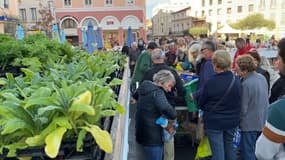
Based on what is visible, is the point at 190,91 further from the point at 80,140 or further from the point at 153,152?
the point at 80,140

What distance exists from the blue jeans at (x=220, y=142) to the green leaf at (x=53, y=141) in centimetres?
262

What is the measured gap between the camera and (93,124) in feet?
4.93

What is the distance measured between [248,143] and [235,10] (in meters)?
60.9

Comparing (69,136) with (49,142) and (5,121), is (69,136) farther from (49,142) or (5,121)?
(5,121)

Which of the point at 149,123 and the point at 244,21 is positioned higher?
the point at 244,21

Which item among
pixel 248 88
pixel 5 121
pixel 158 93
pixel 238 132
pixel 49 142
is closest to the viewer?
pixel 49 142

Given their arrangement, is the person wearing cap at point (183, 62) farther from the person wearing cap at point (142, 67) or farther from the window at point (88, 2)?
the window at point (88, 2)

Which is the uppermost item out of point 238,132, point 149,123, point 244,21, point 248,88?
point 244,21

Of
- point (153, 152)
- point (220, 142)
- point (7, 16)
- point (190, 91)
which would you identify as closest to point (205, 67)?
point (190, 91)

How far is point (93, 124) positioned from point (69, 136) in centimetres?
15

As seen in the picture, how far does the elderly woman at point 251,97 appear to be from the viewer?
354cm

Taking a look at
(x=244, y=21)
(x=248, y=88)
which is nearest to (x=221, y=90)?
(x=248, y=88)

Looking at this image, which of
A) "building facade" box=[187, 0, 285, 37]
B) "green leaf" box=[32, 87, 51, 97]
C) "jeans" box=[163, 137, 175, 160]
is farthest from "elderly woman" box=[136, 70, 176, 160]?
"building facade" box=[187, 0, 285, 37]

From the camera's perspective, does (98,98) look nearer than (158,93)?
Yes
